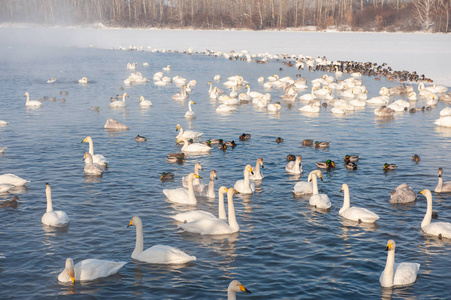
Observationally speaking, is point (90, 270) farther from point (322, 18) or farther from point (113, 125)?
point (322, 18)

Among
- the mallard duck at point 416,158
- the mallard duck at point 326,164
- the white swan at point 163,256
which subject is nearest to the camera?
the white swan at point 163,256

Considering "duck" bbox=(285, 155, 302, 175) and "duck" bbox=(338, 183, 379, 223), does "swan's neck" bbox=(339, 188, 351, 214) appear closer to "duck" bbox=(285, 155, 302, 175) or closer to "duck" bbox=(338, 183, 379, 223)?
"duck" bbox=(338, 183, 379, 223)

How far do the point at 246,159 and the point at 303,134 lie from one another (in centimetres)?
602

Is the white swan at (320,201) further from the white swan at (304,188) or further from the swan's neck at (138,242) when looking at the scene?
the swan's neck at (138,242)

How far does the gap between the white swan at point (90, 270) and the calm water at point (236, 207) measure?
220mm

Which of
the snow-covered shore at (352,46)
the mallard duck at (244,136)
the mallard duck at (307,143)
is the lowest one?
the mallard duck at (307,143)

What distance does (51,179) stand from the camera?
20.1m

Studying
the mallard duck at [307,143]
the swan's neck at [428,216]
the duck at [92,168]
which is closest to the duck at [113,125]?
the duck at [92,168]

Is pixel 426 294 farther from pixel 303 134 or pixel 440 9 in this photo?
pixel 440 9

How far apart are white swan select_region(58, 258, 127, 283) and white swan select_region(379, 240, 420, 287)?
594 centimetres

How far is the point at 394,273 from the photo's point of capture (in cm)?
1230

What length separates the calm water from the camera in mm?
12430

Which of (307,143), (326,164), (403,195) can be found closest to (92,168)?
(326,164)

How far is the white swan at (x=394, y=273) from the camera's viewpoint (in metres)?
12.1
